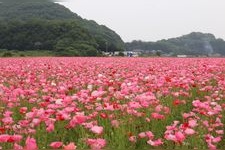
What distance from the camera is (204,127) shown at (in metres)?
4.05

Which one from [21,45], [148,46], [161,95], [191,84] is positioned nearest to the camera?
[161,95]

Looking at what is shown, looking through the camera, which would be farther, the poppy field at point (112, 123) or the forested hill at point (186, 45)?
the forested hill at point (186, 45)

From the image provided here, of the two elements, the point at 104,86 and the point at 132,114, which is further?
the point at 104,86

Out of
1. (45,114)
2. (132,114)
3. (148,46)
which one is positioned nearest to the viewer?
(45,114)

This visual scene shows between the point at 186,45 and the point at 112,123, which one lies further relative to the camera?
the point at 186,45

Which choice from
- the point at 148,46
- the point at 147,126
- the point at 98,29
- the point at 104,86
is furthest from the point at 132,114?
the point at 148,46

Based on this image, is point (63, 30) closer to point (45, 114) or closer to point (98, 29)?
point (98, 29)

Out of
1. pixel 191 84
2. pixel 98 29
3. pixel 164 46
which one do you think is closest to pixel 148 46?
pixel 164 46

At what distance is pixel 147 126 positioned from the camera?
4.49 m

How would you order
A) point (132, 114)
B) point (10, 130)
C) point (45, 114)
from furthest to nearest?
point (132, 114)
point (10, 130)
point (45, 114)

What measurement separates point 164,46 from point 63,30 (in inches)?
1589

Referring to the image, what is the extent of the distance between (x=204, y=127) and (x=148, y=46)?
9978 cm

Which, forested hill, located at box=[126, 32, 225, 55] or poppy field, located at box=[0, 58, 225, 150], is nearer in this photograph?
poppy field, located at box=[0, 58, 225, 150]

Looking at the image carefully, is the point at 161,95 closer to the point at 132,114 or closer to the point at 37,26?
the point at 132,114
